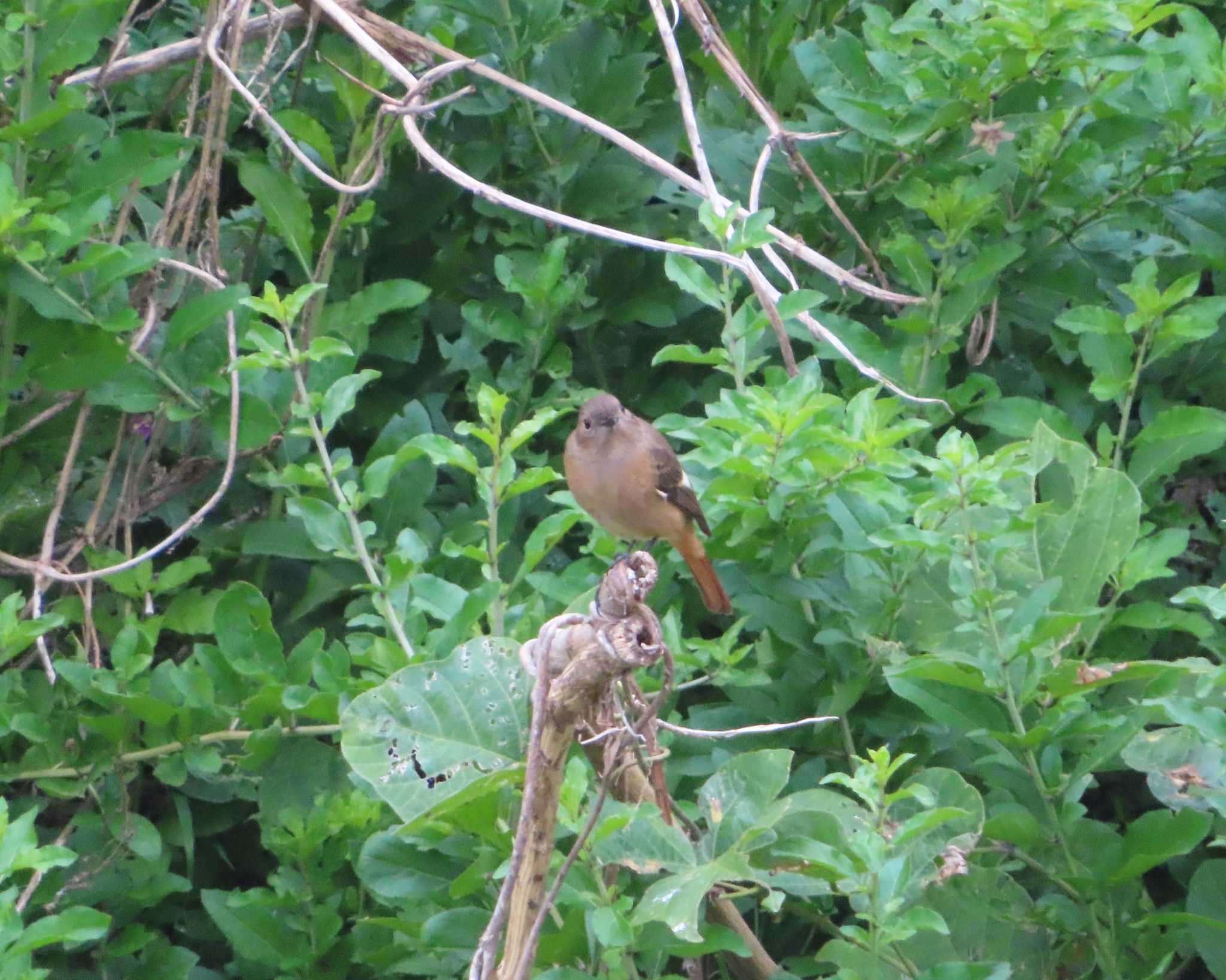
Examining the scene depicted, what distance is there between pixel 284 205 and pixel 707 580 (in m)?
1.57

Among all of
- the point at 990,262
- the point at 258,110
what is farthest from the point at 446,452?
the point at 990,262

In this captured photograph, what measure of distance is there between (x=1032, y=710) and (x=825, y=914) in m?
0.58

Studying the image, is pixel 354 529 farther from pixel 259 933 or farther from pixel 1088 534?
pixel 1088 534

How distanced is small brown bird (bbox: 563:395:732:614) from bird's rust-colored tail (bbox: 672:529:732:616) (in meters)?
0.26

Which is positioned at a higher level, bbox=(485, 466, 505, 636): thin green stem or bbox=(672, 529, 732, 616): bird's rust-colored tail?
bbox=(485, 466, 505, 636): thin green stem

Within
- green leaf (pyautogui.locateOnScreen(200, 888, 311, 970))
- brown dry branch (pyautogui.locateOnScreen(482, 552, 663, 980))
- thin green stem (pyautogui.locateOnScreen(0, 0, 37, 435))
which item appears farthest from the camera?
thin green stem (pyautogui.locateOnScreen(0, 0, 37, 435))

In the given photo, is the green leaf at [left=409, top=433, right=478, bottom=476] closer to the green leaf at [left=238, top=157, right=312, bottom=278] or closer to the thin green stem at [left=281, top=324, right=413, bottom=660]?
the thin green stem at [left=281, top=324, right=413, bottom=660]

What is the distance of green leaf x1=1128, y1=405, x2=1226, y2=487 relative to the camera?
3.56m

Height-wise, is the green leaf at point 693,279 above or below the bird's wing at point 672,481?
above

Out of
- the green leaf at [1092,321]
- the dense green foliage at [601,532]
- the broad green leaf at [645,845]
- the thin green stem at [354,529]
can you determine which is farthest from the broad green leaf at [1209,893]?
the thin green stem at [354,529]

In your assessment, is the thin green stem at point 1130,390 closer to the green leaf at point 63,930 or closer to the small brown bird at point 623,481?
the small brown bird at point 623,481

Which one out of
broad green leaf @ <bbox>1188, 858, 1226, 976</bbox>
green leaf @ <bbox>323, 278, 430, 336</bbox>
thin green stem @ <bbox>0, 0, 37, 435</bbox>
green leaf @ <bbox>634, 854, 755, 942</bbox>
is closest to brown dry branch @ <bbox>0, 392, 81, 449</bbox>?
thin green stem @ <bbox>0, 0, 37, 435</bbox>

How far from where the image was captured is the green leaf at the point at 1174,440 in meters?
3.56

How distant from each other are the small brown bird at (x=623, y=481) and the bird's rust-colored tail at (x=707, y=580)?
0.26 m
